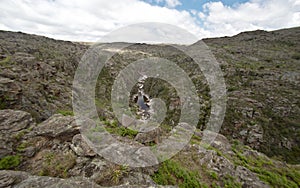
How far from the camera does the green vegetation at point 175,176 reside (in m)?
7.49

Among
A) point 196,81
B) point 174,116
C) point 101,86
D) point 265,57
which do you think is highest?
point 265,57

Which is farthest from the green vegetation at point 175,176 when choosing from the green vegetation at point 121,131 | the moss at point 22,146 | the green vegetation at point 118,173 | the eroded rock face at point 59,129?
the moss at point 22,146

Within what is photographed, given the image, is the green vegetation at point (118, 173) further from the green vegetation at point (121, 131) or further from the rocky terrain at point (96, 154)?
the green vegetation at point (121, 131)

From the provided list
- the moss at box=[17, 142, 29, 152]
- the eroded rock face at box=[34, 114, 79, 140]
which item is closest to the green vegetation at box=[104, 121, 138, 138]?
the eroded rock face at box=[34, 114, 79, 140]

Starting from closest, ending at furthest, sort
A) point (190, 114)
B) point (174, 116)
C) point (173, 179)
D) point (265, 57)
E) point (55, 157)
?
point (55, 157)
point (173, 179)
point (190, 114)
point (174, 116)
point (265, 57)

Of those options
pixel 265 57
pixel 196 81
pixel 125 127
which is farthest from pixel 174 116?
pixel 265 57

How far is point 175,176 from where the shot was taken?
26.5ft

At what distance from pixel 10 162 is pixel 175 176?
7.75 meters

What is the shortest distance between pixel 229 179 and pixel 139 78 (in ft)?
183

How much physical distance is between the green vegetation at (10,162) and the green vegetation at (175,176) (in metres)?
6.21

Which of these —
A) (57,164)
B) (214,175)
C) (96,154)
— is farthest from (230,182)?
(57,164)

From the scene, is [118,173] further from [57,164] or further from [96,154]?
[57,164]

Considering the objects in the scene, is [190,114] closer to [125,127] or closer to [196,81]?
[196,81]

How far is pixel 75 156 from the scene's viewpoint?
24.4 ft
